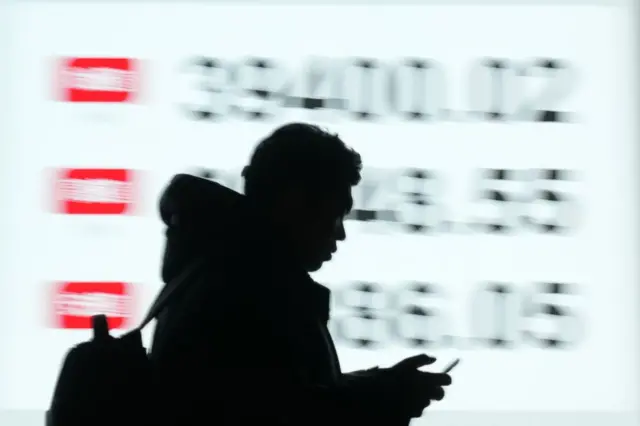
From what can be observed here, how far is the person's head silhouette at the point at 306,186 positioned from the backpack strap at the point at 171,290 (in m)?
0.06

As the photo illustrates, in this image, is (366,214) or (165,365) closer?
(165,365)

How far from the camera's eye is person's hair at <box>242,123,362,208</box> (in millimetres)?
615

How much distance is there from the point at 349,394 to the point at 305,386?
0.10ft

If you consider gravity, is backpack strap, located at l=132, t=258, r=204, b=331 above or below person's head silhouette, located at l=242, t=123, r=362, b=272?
below

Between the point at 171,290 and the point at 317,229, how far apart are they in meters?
0.11

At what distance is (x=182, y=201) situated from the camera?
1.98ft

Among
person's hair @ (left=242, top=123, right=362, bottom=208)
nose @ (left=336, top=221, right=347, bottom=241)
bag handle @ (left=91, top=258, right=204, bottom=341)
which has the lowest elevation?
bag handle @ (left=91, top=258, right=204, bottom=341)

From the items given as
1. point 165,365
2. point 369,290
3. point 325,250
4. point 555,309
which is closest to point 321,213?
point 325,250

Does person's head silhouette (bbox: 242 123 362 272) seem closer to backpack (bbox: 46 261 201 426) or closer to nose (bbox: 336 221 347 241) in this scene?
nose (bbox: 336 221 347 241)

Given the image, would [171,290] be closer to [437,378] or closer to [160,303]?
[160,303]

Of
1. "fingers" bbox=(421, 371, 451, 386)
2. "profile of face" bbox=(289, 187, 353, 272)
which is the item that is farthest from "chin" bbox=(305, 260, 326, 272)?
"fingers" bbox=(421, 371, 451, 386)

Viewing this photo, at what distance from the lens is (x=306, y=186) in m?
0.61

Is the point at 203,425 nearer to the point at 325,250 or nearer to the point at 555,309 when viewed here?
the point at 325,250

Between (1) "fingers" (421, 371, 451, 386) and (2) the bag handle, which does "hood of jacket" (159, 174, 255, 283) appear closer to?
(2) the bag handle
